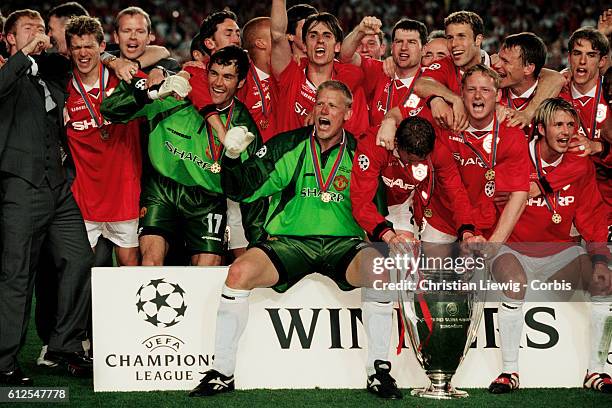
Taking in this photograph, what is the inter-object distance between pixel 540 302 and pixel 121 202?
2.55 m

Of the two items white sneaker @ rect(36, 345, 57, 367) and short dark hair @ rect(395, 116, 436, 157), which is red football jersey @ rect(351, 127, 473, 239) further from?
white sneaker @ rect(36, 345, 57, 367)

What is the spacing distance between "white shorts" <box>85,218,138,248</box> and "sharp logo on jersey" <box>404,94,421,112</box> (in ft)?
5.99

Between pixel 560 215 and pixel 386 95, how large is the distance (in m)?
1.36

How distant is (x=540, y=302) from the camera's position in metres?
5.35

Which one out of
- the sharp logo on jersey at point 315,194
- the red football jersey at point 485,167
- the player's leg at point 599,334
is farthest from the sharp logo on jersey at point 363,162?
the player's leg at point 599,334

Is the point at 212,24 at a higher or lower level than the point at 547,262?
higher

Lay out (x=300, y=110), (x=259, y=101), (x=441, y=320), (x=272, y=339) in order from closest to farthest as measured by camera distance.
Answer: (x=441, y=320), (x=272, y=339), (x=300, y=110), (x=259, y=101)

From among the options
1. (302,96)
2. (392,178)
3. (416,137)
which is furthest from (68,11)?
(416,137)

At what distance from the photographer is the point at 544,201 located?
5.57 metres

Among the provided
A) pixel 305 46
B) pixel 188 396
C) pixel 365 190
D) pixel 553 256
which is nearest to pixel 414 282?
pixel 365 190

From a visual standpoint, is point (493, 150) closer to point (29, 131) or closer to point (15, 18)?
point (29, 131)

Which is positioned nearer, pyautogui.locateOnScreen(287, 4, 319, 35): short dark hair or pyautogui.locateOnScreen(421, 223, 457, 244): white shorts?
pyautogui.locateOnScreen(421, 223, 457, 244): white shorts

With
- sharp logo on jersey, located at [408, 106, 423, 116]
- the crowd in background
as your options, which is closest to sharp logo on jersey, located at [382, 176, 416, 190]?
sharp logo on jersey, located at [408, 106, 423, 116]

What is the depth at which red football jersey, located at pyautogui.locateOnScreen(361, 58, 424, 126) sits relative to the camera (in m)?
5.94
